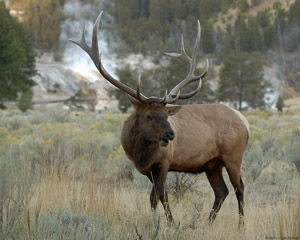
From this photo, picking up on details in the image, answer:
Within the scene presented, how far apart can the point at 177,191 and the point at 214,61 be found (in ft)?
204

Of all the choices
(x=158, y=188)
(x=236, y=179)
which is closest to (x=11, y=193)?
(x=158, y=188)

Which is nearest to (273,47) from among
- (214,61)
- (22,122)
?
(214,61)

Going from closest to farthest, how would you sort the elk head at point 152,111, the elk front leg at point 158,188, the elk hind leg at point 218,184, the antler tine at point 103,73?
the elk head at point 152,111 → the elk front leg at point 158,188 → the antler tine at point 103,73 → the elk hind leg at point 218,184

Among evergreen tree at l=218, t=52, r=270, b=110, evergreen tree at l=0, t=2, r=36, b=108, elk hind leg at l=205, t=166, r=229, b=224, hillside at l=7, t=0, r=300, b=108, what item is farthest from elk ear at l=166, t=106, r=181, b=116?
hillside at l=7, t=0, r=300, b=108

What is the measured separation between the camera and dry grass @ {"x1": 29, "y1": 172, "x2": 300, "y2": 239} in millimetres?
3861

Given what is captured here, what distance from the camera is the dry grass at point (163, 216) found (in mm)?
3861

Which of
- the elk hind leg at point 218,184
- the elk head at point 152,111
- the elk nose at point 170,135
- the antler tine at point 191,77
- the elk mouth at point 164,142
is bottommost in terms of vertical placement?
the elk hind leg at point 218,184

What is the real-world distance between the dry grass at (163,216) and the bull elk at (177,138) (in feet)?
0.75

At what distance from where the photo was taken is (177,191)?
21.6 ft

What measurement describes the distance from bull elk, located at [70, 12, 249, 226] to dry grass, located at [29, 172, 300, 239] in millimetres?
227

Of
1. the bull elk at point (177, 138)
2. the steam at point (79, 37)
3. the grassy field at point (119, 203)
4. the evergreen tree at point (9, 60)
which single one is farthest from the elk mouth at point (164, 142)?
the steam at point (79, 37)

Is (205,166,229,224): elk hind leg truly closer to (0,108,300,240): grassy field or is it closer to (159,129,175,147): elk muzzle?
(0,108,300,240): grassy field

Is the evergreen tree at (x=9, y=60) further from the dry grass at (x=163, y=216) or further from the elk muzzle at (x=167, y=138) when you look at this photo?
the elk muzzle at (x=167, y=138)

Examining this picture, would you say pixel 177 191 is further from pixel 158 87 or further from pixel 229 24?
pixel 229 24
